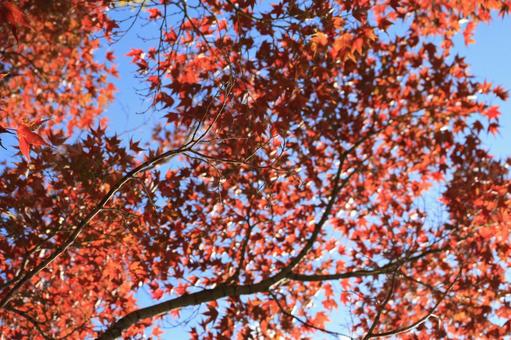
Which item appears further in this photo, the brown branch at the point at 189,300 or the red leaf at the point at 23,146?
the brown branch at the point at 189,300

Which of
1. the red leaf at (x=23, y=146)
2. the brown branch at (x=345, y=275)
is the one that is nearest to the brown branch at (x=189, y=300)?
the brown branch at (x=345, y=275)

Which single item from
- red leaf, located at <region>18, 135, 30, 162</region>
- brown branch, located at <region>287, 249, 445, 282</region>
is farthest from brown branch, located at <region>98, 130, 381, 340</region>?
red leaf, located at <region>18, 135, 30, 162</region>

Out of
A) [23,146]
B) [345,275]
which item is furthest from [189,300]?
[23,146]

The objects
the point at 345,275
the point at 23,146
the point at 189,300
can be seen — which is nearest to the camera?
the point at 23,146

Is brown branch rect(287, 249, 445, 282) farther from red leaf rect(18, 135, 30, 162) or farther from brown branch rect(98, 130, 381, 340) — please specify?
red leaf rect(18, 135, 30, 162)

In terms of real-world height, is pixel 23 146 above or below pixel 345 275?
below

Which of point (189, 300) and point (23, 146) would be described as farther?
point (189, 300)

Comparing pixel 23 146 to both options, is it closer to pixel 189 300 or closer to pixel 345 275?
pixel 189 300

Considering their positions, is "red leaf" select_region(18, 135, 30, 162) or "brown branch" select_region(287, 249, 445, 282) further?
"brown branch" select_region(287, 249, 445, 282)

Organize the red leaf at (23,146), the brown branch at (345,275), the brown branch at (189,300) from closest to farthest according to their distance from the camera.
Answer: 1. the red leaf at (23,146)
2. the brown branch at (189,300)
3. the brown branch at (345,275)

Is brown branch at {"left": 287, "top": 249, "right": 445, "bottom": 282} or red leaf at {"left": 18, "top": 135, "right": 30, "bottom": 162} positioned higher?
brown branch at {"left": 287, "top": 249, "right": 445, "bottom": 282}

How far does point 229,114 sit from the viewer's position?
5.25m

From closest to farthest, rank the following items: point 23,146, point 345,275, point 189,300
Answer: point 23,146
point 189,300
point 345,275

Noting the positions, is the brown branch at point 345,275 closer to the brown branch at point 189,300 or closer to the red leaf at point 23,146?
the brown branch at point 189,300
